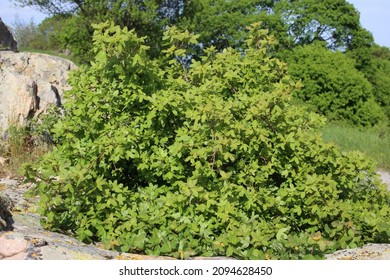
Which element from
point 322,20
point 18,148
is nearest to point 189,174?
point 18,148

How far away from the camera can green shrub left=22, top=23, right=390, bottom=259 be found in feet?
15.9

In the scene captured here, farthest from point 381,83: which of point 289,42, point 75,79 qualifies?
point 75,79

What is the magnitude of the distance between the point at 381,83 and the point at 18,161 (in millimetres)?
26526

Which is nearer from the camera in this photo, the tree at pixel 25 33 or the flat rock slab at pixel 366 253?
the flat rock slab at pixel 366 253

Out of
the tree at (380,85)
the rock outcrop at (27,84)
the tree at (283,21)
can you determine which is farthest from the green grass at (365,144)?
the tree at (380,85)

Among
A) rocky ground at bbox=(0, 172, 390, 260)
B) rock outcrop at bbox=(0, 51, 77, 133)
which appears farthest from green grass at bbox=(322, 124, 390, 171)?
rocky ground at bbox=(0, 172, 390, 260)

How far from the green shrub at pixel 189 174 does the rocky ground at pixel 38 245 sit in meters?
0.15

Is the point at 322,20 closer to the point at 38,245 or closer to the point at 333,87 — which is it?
the point at 333,87

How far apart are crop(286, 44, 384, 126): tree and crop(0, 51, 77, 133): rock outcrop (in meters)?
13.9

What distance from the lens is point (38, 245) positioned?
4.23 meters

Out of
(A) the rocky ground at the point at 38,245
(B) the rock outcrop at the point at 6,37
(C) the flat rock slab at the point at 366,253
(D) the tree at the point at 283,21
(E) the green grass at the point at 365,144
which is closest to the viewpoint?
(A) the rocky ground at the point at 38,245

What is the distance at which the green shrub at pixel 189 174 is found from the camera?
190 inches

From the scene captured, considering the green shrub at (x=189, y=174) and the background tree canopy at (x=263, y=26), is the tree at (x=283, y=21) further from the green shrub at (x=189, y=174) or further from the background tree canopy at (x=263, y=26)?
the green shrub at (x=189, y=174)

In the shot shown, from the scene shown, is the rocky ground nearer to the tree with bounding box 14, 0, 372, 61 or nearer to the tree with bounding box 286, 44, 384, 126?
the tree with bounding box 286, 44, 384, 126
